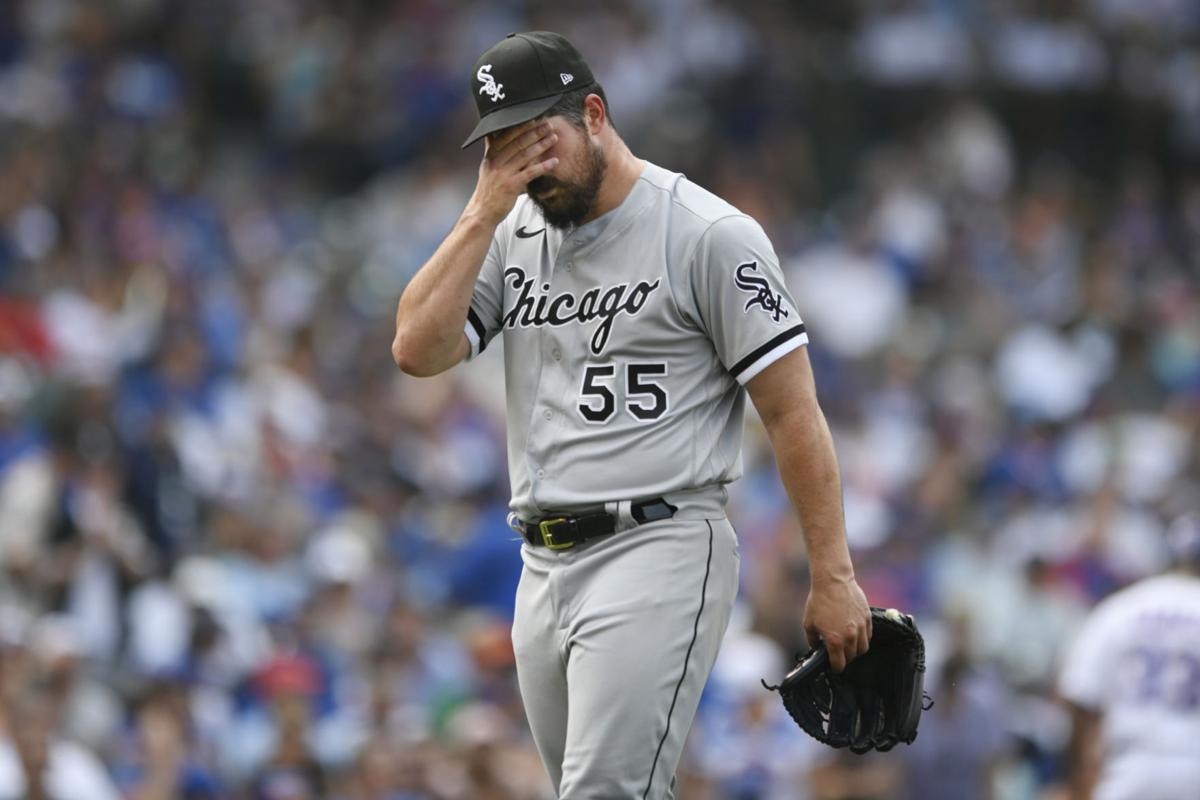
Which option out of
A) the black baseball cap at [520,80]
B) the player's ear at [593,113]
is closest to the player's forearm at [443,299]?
the black baseball cap at [520,80]

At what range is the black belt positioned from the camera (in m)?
4.47

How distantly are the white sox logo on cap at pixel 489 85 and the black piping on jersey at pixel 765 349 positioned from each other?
82 centimetres

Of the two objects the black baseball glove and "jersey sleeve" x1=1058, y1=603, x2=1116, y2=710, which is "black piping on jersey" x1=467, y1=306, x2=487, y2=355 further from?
"jersey sleeve" x1=1058, y1=603, x2=1116, y2=710

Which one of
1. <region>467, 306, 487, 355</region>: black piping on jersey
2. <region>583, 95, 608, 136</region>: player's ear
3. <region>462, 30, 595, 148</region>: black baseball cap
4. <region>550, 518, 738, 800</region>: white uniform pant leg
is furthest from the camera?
<region>467, 306, 487, 355</region>: black piping on jersey

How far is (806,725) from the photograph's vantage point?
462 cm

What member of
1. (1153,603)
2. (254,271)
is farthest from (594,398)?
(254,271)

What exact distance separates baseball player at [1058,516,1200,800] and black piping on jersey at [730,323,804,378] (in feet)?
8.69

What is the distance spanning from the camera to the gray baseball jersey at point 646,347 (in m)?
4.47

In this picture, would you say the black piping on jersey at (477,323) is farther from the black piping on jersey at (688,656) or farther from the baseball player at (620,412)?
the black piping on jersey at (688,656)

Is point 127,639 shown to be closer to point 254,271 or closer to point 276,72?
point 254,271

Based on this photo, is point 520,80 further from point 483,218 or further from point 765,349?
point 765,349

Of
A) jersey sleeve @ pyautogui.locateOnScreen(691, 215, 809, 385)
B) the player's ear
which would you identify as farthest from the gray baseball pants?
the player's ear

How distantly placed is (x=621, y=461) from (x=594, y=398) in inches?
6.4

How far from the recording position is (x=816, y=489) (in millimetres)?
4414
